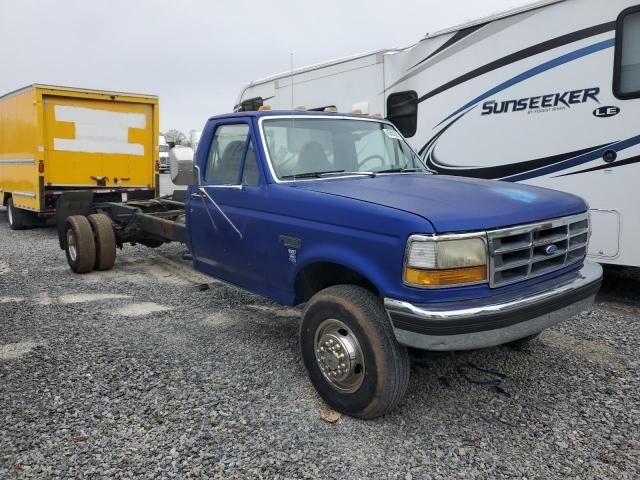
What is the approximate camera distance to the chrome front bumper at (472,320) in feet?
10.0

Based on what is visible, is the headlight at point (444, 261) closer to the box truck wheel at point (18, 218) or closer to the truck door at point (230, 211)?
the truck door at point (230, 211)

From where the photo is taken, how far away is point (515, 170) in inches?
261

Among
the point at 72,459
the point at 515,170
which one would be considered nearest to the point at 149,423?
the point at 72,459

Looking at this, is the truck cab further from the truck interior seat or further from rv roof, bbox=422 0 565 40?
rv roof, bbox=422 0 565 40

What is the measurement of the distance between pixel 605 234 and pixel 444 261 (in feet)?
12.1

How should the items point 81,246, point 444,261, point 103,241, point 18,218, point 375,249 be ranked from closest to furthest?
point 444,261, point 375,249, point 81,246, point 103,241, point 18,218

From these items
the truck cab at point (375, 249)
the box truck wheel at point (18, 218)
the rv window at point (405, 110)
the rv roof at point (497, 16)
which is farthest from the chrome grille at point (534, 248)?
the box truck wheel at point (18, 218)

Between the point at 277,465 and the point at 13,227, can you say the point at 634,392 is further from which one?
the point at 13,227

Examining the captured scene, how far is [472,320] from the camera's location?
3082 mm

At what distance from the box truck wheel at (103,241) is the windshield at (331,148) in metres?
4.00

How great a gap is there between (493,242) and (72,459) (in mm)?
2603

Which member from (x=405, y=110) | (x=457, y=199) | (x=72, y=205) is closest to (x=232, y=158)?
(x=457, y=199)

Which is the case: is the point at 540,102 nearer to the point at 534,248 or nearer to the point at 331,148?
the point at 331,148

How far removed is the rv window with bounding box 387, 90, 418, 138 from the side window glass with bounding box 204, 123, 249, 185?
11.9 feet
